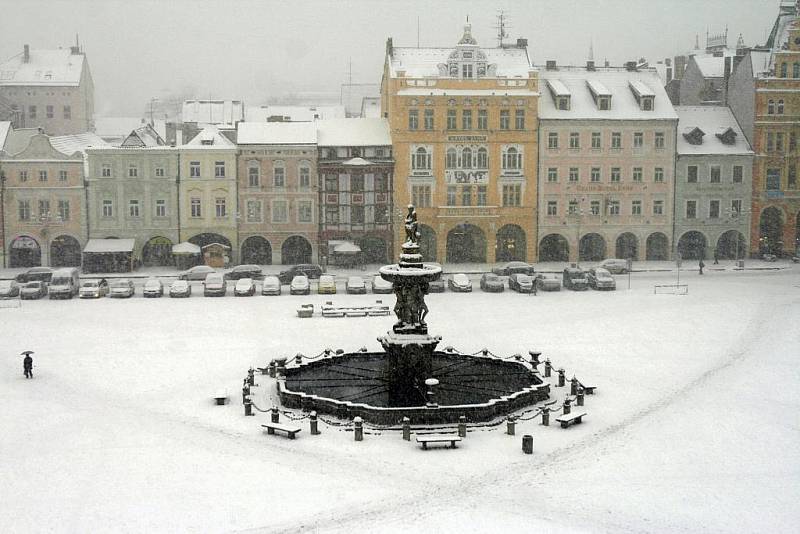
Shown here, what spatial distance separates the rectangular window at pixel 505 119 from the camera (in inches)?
2542

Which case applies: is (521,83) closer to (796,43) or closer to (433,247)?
(433,247)

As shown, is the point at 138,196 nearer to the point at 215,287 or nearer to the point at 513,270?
the point at 215,287

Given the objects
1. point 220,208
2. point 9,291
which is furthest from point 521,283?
point 9,291

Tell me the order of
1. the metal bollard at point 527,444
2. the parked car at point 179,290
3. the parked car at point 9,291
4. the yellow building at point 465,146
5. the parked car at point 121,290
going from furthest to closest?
the yellow building at point 465,146, the parked car at point 179,290, the parked car at point 121,290, the parked car at point 9,291, the metal bollard at point 527,444

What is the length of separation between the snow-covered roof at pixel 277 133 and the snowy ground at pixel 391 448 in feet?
90.0

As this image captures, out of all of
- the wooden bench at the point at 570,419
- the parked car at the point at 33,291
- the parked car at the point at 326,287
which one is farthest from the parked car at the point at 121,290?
the wooden bench at the point at 570,419

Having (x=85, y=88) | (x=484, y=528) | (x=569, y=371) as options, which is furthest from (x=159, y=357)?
(x=85, y=88)

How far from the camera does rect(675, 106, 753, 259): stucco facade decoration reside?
66625 mm

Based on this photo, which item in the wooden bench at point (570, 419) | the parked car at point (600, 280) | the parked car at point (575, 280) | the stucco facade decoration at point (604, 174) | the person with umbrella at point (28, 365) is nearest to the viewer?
the wooden bench at point (570, 419)

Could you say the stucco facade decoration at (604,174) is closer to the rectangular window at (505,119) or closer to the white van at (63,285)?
the rectangular window at (505,119)

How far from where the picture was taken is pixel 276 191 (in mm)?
64750

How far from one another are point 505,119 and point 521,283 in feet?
59.6

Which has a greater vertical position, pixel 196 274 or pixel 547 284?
pixel 196 274

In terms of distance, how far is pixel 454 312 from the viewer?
43.7 metres
